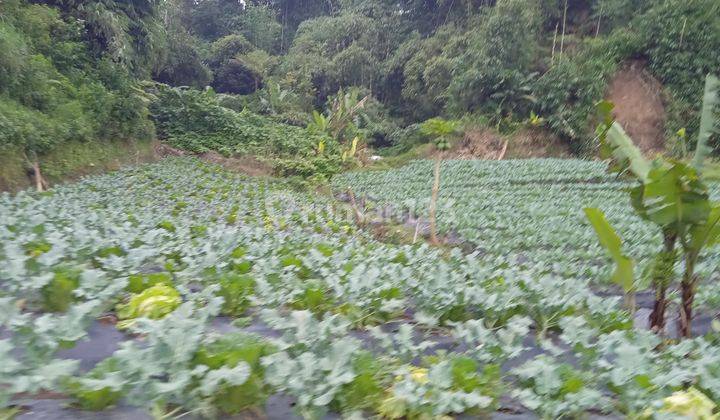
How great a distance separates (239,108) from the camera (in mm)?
29828

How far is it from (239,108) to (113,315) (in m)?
28.1

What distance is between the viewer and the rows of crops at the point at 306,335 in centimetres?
167

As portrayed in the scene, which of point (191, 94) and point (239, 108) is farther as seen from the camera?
point (239, 108)

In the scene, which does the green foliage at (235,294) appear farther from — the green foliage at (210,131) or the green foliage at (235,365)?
the green foliage at (210,131)

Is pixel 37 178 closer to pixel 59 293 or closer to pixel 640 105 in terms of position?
pixel 59 293

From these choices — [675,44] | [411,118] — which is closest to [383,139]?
[411,118]

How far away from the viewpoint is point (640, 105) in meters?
23.9

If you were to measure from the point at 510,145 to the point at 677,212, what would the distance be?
70.8 ft

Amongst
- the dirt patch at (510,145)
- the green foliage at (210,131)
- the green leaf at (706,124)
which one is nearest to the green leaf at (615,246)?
the green leaf at (706,124)

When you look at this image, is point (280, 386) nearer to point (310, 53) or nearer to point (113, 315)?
point (113, 315)

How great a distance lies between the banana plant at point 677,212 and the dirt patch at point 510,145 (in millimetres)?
20450

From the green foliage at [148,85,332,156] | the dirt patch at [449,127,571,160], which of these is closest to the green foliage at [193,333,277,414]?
the green foliage at [148,85,332,156]

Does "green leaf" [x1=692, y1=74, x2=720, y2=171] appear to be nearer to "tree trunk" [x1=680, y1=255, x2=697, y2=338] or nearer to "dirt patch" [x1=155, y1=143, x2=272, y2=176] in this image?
"tree trunk" [x1=680, y1=255, x2=697, y2=338]

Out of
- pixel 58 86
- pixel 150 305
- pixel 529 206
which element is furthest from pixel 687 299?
pixel 58 86
